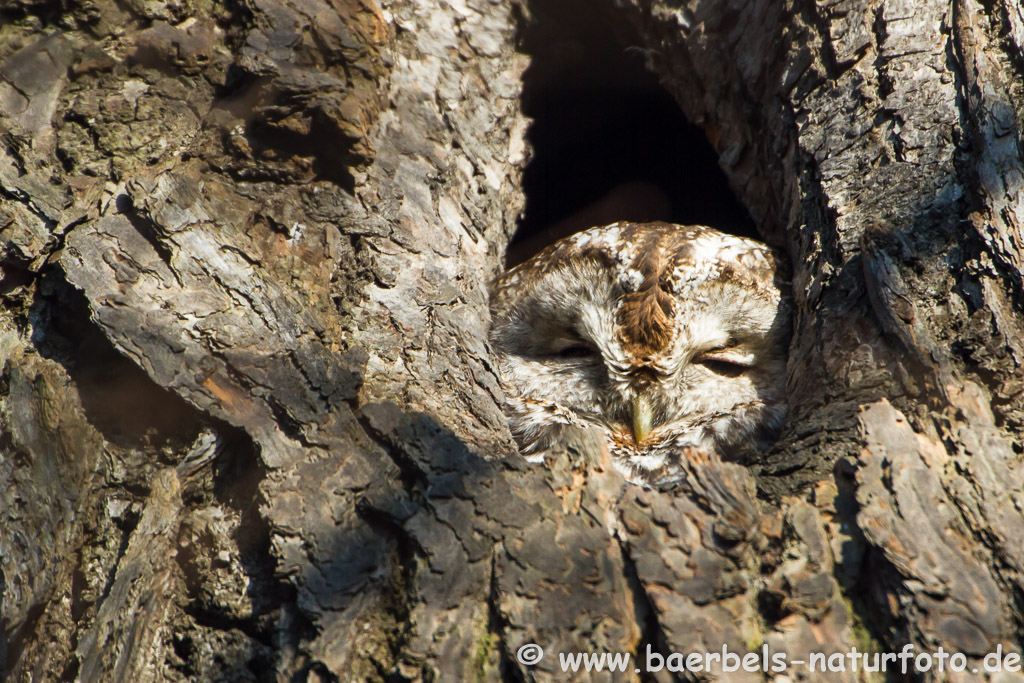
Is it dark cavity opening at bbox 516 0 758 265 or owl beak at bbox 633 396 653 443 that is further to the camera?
dark cavity opening at bbox 516 0 758 265

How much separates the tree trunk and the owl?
0.80ft

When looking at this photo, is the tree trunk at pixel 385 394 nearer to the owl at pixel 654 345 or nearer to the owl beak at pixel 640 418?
the owl at pixel 654 345

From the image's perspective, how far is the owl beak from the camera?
203 centimetres

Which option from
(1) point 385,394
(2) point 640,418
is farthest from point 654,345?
(1) point 385,394

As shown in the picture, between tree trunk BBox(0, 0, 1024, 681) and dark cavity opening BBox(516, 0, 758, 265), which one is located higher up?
dark cavity opening BBox(516, 0, 758, 265)

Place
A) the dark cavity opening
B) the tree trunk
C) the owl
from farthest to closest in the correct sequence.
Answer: the dark cavity opening → the owl → the tree trunk

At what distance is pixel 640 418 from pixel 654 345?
208 millimetres

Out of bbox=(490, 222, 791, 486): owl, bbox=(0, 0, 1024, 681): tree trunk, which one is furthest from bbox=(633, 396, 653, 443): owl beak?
bbox=(0, 0, 1024, 681): tree trunk

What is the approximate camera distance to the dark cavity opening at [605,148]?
2.62 metres

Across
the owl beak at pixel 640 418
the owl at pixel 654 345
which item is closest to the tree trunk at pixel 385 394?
the owl at pixel 654 345

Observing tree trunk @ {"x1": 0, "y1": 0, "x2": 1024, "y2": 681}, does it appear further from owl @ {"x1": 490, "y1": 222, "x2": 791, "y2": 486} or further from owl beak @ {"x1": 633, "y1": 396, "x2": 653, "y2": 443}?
owl beak @ {"x1": 633, "y1": 396, "x2": 653, "y2": 443}

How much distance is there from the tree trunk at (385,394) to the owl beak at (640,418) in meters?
0.43

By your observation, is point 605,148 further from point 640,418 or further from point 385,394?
point 385,394

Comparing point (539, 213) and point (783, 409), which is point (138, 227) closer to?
point (783, 409)
